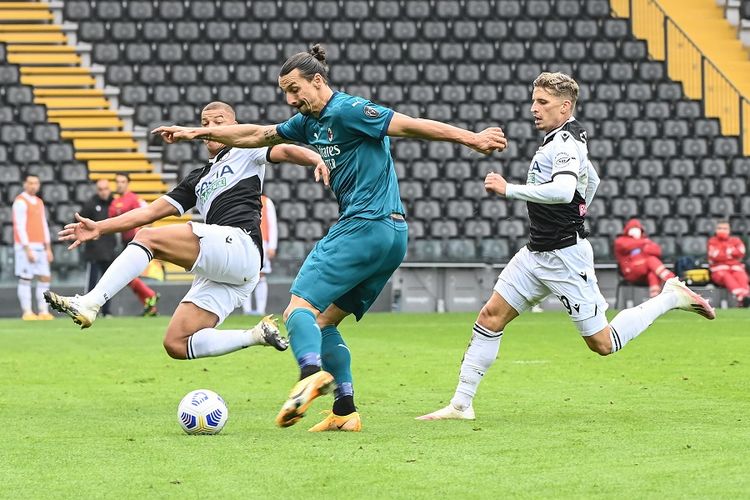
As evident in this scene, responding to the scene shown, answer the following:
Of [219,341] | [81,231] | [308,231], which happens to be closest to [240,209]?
[219,341]

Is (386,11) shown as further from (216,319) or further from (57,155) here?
(216,319)

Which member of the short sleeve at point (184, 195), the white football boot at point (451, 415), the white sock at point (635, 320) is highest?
the short sleeve at point (184, 195)

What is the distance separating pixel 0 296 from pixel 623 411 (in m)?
16.0

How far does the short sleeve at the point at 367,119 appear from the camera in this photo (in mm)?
6758

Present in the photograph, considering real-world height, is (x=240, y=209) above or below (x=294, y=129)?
below

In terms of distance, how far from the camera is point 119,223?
324 inches

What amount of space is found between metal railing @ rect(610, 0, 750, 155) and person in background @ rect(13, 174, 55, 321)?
13686 mm

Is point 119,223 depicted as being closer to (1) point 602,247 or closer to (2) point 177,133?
(2) point 177,133

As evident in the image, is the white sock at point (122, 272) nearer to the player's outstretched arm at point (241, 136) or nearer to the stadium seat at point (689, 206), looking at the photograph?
the player's outstretched arm at point (241, 136)

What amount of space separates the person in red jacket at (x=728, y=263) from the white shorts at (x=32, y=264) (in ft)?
35.6

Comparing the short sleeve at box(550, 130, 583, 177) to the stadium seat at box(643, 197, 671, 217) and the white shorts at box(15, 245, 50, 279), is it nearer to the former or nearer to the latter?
the white shorts at box(15, 245, 50, 279)

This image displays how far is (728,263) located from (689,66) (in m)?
7.36

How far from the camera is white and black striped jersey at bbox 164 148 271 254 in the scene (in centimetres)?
830

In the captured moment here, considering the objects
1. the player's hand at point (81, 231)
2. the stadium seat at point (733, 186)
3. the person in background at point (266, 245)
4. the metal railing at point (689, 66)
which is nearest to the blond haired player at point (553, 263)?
the player's hand at point (81, 231)
